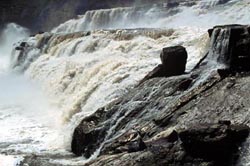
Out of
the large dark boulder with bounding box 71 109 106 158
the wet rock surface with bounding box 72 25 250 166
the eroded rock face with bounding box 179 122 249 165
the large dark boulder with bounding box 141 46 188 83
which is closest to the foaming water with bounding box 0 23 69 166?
the large dark boulder with bounding box 71 109 106 158

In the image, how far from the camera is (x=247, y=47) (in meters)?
9.66

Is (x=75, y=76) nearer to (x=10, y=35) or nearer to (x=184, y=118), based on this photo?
(x=184, y=118)

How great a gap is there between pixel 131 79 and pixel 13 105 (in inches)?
259

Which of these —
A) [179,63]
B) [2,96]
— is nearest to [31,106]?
[2,96]

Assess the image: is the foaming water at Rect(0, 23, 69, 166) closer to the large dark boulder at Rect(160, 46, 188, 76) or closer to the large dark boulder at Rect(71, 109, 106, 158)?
the large dark boulder at Rect(71, 109, 106, 158)

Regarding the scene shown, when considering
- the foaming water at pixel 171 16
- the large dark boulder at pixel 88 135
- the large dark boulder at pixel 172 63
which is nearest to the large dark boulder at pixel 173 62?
the large dark boulder at pixel 172 63

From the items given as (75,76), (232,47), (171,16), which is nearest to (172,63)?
(232,47)

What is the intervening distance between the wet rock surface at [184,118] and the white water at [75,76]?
990mm

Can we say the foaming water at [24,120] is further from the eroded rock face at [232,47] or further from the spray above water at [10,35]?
the spray above water at [10,35]

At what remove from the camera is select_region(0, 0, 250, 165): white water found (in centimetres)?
1173

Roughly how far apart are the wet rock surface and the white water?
0.99 m

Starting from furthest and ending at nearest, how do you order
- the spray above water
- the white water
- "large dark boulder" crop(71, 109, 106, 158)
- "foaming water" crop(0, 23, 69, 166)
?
the spray above water
the white water
"foaming water" crop(0, 23, 69, 166)
"large dark boulder" crop(71, 109, 106, 158)

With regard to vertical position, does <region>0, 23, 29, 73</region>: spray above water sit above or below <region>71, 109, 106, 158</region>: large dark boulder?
above

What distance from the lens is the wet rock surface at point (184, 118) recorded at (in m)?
6.81
